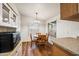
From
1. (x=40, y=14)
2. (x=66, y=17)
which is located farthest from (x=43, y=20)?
(x=66, y=17)

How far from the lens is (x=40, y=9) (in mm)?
1408

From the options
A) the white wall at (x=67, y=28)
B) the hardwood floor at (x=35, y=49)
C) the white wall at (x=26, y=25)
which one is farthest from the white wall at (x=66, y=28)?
the hardwood floor at (x=35, y=49)

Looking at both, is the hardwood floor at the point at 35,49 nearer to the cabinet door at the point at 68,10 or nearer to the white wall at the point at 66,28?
the white wall at the point at 66,28

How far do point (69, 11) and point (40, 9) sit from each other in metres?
0.43

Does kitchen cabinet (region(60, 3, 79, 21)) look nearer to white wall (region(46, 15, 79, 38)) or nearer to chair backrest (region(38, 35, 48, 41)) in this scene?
white wall (region(46, 15, 79, 38))

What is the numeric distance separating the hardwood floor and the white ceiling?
41cm

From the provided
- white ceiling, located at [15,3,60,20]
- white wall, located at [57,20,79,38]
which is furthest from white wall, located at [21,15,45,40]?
white wall, located at [57,20,79,38]

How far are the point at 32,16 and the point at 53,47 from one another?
0.57 metres

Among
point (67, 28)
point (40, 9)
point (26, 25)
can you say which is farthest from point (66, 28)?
point (26, 25)

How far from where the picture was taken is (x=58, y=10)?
1426mm

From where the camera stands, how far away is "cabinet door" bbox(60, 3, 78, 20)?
1299 mm

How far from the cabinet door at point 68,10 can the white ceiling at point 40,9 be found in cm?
11

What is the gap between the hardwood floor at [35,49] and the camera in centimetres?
135

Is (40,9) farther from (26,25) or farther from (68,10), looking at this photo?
(68,10)
